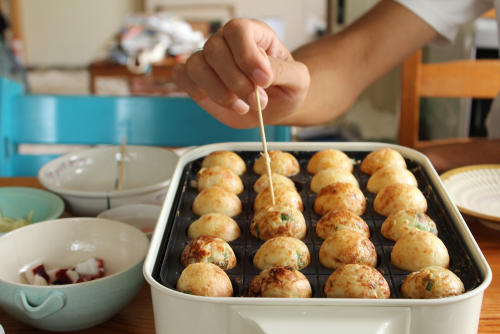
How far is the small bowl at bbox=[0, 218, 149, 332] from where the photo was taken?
77 centimetres

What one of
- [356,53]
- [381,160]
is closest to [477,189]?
[381,160]

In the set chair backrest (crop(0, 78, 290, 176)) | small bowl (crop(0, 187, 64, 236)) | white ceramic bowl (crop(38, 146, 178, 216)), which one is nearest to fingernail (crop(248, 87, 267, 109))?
white ceramic bowl (crop(38, 146, 178, 216))

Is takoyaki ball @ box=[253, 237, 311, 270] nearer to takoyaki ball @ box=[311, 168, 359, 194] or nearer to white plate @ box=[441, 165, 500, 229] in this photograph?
takoyaki ball @ box=[311, 168, 359, 194]

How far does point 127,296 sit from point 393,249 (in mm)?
419

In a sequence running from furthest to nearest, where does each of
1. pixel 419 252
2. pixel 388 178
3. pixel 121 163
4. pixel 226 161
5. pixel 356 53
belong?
pixel 356 53 → pixel 121 163 → pixel 226 161 → pixel 388 178 → pixel 419 252

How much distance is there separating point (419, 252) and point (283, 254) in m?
0.20

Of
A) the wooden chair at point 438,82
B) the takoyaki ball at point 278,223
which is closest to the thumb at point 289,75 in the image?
the takoyaki ball at point 278,223

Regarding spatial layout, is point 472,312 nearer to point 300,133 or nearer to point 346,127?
point 300,133

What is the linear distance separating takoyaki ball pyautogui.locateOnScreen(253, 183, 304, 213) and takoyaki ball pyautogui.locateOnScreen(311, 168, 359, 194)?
72 millimetres

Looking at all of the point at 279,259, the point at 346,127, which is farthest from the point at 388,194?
the point at 346,127

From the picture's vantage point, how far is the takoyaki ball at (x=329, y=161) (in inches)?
43.3

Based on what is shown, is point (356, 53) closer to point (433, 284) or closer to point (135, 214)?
point (135, 214)

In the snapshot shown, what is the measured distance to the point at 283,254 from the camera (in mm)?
789

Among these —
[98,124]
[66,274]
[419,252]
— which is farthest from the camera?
[98,124]
